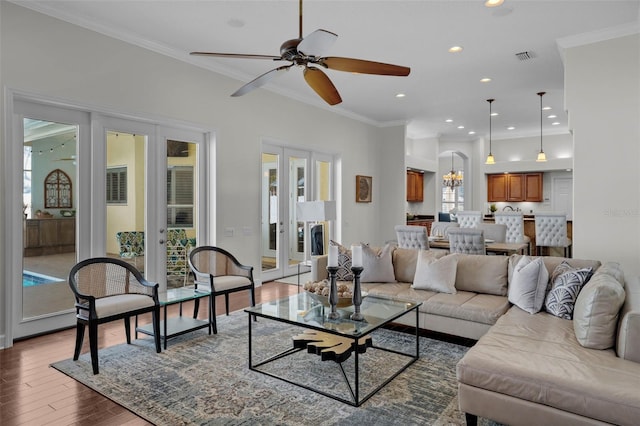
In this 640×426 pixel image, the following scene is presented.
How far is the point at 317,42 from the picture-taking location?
2.49 metres

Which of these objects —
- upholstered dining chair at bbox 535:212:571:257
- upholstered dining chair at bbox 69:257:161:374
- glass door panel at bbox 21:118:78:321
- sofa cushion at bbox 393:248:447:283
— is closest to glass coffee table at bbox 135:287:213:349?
upholstered dining chair at bbox 69:257:161:374

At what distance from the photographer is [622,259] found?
14.4 ft

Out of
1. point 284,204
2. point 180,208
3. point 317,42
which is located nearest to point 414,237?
point 284,204

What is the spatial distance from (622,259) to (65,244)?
5911mm

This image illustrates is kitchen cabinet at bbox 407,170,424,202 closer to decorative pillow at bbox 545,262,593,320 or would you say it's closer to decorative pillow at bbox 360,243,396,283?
decorative pillow at bbox 360,243,396,283

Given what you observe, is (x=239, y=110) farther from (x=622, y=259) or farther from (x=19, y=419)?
(x=622, y=259)

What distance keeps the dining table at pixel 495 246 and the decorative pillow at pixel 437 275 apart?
208 cm

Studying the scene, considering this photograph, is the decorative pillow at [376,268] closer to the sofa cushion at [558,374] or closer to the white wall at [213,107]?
the sofa cushion at [558,374]

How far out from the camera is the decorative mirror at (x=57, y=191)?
3949 millimetres

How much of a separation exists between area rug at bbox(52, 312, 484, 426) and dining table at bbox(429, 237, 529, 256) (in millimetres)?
2648

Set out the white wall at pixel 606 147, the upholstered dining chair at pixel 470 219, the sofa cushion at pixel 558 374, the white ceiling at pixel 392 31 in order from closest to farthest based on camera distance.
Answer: the sofa cushion at pixel 558 374, the white ceiling at pixel 392 31, the white wall at pixel 606 147, the upholstered dining chair at pixel 470 219

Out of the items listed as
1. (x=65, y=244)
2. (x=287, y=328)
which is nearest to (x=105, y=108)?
(x=65, y=244)

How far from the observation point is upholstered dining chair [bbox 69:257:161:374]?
3032mm

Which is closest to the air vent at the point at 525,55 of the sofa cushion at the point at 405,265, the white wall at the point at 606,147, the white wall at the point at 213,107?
the white wall at the point at 606,147
